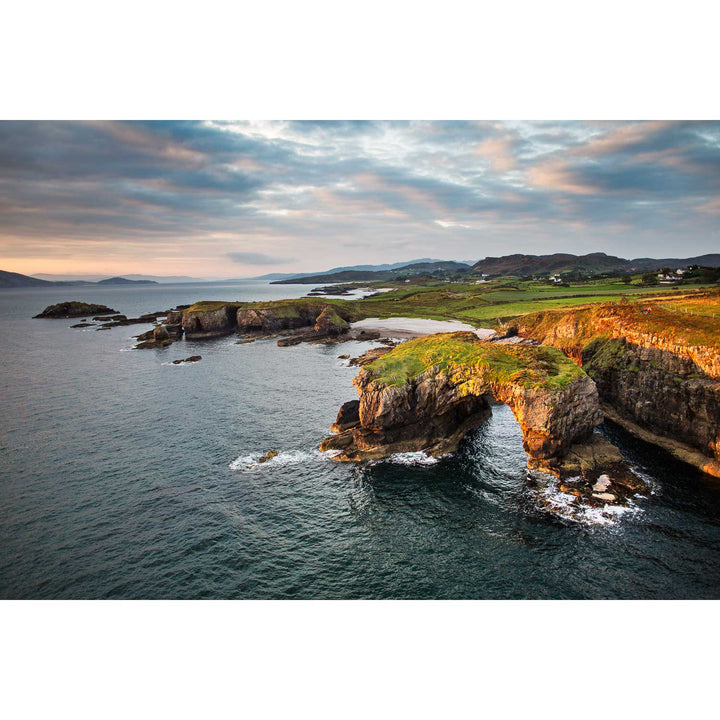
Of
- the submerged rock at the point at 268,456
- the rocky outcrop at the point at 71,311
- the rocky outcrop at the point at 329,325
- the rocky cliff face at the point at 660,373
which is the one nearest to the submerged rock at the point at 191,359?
the rocky outcrop at the point at 329,325

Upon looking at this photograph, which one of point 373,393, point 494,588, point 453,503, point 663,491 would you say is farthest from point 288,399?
point 663,491

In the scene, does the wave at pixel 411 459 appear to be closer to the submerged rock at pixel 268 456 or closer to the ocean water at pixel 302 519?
the ocean water at pixel 302 519

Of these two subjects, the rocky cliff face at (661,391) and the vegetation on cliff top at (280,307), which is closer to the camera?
the rocky cliff face at (661,391)

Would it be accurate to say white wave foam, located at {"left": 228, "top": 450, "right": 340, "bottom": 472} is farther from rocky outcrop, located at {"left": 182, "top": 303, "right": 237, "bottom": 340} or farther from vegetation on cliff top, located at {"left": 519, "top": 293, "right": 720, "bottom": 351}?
rocky outcrop, located at {"left": 182, "top": 303, "right": 237, "bottom": 340}

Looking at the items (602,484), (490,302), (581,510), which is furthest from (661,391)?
(490,302)

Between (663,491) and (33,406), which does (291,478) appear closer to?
(663,491)
